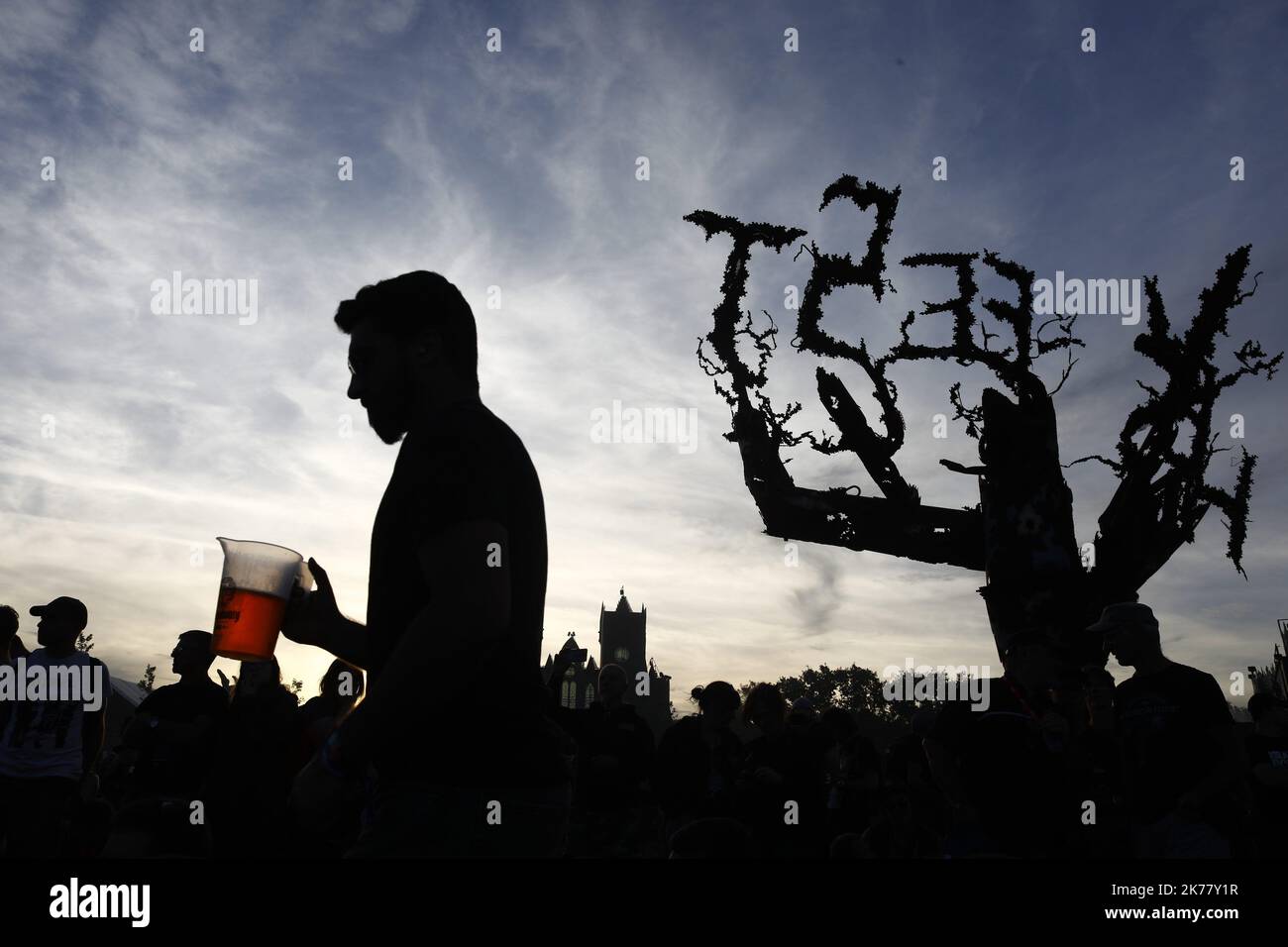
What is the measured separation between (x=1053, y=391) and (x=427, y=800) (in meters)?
10.7

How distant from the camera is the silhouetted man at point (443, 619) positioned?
4.81ft

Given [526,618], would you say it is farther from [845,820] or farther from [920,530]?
[920,530]

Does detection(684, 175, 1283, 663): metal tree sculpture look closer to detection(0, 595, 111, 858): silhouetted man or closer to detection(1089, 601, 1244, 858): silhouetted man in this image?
detection(1089, 601, 1244, 858): silhouetted man

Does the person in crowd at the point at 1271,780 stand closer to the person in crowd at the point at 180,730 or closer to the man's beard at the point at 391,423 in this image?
the man's beard at the point at 391,423

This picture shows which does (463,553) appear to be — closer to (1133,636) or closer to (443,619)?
(443,619)

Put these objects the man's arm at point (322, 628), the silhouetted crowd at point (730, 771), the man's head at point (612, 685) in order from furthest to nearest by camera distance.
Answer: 1. the man's head at point (612, 685)
2. the silhouetted crowd at point (730, 771)
3. the man's arm at point (322, 628)

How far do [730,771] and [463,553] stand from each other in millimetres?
6897

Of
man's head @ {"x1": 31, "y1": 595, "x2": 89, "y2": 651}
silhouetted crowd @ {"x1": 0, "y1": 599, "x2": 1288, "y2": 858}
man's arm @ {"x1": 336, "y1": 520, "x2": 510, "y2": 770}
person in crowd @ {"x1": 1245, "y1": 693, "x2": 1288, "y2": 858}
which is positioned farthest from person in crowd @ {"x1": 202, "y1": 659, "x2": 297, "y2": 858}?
person in crowd @ {"x1": 1245, "y1": 693, "x2": 1288, "y2": 858}

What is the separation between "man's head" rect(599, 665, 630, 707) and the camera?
7.86m

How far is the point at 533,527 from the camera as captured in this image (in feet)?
5.91

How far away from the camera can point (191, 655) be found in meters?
A: 6.29

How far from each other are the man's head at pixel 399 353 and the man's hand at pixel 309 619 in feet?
1.51

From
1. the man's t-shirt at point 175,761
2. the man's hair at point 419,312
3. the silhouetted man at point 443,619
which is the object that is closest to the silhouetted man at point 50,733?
the man's t-shirt at point 175,761

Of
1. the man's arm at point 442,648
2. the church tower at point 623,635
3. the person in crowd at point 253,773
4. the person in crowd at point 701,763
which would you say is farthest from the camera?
the church tower at point 623,635
